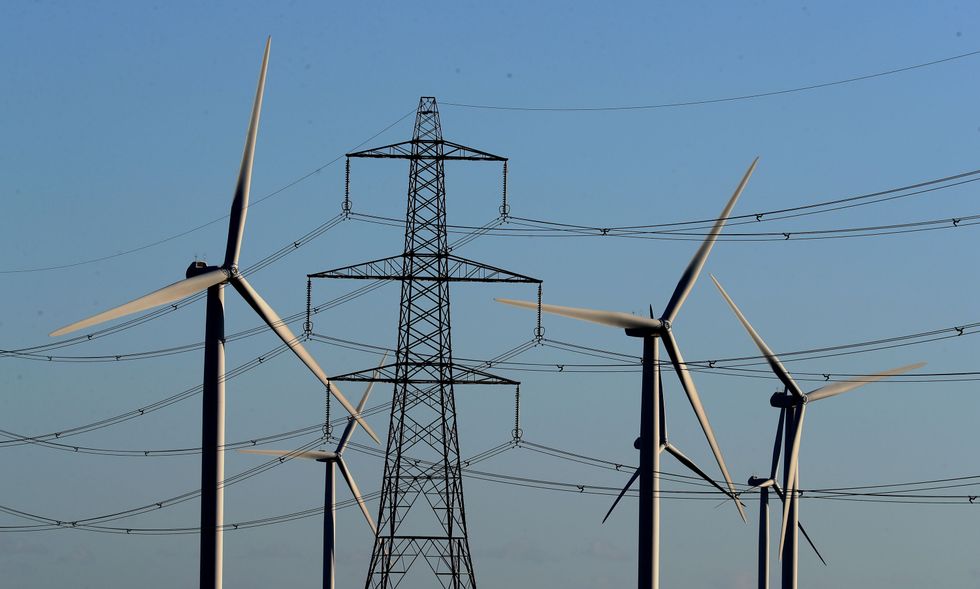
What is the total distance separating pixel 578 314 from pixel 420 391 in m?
12.3

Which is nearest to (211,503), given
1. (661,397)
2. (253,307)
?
(253,307)

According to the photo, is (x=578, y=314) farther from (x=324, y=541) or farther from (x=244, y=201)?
(x=324, y=541)

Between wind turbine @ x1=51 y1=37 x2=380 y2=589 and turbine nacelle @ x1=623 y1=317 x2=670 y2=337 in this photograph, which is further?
turbine nacelle @ x1=623 y1=317 x2=670 y2=337

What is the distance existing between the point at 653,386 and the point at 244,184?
2072 centimetres

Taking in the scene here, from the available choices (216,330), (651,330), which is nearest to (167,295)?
(216,330)

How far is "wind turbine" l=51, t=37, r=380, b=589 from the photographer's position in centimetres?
9362

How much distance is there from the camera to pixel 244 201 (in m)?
101

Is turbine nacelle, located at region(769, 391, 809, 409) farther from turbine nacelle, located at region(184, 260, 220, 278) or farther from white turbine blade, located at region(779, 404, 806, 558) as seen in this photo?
turbine nacelle, located at region(184, 260, 220, 278)

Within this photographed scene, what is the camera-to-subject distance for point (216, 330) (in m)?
96.6

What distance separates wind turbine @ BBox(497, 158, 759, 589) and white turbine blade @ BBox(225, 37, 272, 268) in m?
13.4

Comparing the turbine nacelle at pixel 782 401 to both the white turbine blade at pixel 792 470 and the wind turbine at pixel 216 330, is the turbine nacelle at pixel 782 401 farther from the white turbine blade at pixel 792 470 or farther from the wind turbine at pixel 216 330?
the wind turbine at pixel 216 330

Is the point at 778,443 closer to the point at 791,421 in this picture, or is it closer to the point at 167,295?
the point at 791,421

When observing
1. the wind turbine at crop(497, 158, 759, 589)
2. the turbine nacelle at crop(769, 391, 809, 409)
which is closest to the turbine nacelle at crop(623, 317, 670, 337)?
the wind turbine at crop(497, 158, 759, 589)

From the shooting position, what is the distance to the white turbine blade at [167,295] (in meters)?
88.8
